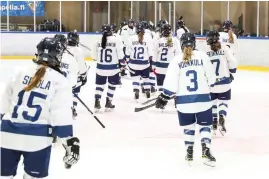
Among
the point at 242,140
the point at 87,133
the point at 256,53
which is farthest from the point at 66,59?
the point at 256,53

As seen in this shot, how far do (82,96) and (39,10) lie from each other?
8.54 metres

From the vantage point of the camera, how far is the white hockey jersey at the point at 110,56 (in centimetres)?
789

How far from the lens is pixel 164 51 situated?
846 centimetres

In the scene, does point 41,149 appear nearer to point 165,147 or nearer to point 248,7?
point 165,147

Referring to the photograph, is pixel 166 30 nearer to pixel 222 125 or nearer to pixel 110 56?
pixel 110 56

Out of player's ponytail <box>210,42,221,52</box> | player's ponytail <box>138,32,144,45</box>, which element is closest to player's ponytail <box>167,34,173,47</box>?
player's ponytail <box>138,32,144,45</box>

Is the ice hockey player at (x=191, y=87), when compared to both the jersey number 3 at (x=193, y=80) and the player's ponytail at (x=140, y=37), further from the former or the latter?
the player's ponytail at (x=140, y=37)

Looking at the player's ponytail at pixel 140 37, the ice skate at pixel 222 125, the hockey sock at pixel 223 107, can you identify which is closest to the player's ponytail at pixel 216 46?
the hockey sock at pixel 223 107

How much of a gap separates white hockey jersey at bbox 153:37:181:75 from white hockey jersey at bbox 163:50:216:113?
11.8 feet

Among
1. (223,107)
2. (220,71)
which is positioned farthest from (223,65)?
(223,107)

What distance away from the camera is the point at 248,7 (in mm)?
15867

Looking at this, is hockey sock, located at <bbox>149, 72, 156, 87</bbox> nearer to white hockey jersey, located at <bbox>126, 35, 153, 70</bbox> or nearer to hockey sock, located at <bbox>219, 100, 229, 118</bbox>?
white hockey jersey, located at <bbox>126, 35, 153, 70</bbox>

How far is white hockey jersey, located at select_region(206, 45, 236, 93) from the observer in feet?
19.2

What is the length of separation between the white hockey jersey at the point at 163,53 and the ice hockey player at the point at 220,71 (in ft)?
7.73
